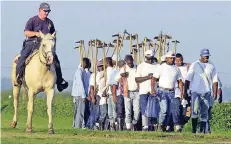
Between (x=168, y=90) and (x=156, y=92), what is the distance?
0.39 metres

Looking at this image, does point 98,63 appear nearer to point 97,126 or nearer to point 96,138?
point 97,126

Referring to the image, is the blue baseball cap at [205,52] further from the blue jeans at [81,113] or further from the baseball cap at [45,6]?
the blue jeans at [81,113]

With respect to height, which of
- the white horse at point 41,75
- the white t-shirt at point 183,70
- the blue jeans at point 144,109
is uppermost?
the white t-shirt at point 183,70

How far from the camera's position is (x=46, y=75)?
68.3 feet

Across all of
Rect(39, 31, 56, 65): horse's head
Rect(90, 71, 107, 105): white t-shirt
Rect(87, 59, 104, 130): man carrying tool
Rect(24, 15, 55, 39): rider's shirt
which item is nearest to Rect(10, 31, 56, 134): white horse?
Rect(39, 31, 56, 65): horse's head

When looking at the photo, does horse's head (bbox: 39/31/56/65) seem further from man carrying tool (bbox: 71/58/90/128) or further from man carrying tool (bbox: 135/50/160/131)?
man carrying tool (bbox: 71/58/90/128)

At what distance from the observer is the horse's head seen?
2012cm

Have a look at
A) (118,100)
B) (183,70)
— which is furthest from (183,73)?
(118,100)

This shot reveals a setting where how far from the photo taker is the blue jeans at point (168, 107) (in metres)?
23.0

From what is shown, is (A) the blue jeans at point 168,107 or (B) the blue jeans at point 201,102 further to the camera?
(A) the blue jeans at point 168,107

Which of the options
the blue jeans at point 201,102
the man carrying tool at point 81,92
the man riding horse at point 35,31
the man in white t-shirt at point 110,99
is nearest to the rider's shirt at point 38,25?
the man riding horse at point 35,31

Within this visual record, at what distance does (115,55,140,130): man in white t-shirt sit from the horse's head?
4.39 metres

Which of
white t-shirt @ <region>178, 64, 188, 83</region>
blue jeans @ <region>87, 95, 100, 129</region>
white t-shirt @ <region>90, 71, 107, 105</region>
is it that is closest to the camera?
white t-shirt @ <region>178, 64, 188, 83</region>

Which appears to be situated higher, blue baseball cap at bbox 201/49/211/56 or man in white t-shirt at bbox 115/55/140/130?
blue baseball cap at bbox 201/49/211/56
